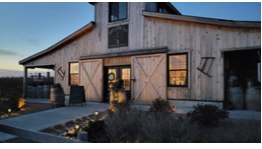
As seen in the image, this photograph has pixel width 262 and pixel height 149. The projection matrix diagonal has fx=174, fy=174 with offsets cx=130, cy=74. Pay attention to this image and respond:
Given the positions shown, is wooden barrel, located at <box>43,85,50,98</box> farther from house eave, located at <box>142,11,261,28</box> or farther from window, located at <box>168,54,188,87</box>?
window, located at <box>168,54,188,87</box>

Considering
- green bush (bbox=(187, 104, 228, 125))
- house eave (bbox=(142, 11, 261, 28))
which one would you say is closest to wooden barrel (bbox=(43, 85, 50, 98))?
house eave (bbox=(142, 11, 261, 28))

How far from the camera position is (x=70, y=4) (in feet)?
28.7

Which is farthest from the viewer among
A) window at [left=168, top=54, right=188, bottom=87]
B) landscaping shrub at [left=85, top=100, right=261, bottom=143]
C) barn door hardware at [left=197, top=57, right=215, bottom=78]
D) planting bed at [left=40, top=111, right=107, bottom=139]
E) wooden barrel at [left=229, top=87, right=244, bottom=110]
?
window at [left=168, top=54, right=188, bottom=87]

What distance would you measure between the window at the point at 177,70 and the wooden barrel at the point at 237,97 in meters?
1.75

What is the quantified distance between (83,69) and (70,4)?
11.5 feet

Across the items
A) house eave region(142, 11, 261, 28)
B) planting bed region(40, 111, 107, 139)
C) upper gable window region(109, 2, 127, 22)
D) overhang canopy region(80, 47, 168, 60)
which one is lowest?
planting bed region(40, 111, 107, 139)

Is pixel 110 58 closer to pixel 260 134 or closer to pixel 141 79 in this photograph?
pixel 141 79

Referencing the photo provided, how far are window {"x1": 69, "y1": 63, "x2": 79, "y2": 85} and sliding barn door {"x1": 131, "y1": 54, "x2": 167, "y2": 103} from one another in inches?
155

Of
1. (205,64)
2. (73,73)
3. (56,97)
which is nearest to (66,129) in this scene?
(56,97)

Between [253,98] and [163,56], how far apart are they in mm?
3730

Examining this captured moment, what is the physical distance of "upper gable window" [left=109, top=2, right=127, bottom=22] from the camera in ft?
30.0

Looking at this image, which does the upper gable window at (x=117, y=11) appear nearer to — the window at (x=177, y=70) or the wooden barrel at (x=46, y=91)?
the window at (x=177, y=70)

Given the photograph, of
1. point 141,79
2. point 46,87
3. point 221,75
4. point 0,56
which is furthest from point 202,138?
point 46,87

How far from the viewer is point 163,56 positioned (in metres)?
7.77
